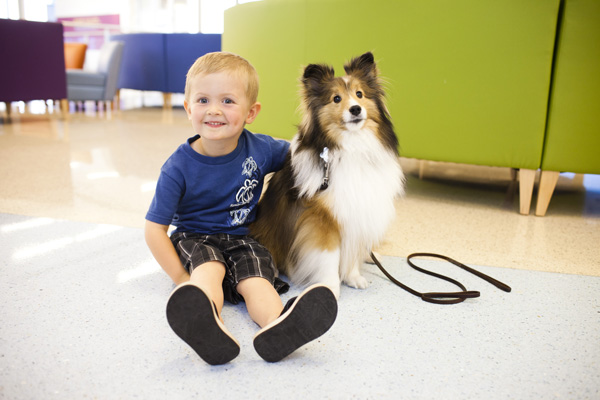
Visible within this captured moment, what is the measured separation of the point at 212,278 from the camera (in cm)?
130

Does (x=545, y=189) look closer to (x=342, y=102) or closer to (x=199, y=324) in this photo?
(x=342, y=102)

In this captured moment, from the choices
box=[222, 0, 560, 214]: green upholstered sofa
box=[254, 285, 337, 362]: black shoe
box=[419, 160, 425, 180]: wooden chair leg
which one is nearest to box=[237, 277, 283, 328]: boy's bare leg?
box=[254, 285, 337, 362]: black shoe

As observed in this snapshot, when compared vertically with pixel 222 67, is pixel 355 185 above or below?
below

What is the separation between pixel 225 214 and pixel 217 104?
372 mm

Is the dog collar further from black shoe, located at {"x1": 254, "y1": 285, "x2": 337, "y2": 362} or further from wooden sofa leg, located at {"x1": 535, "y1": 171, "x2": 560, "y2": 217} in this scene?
wooden sofa leg, located at {"x1": 535, "y1": 171, "x2": 560, "y2": 217}

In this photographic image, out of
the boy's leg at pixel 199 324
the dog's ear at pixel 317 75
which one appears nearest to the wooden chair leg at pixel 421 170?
the dog's ear at pixel 317 75

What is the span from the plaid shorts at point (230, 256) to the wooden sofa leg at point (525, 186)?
160cm

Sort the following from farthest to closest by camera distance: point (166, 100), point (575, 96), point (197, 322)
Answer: point (166, 100) < point (575, 96) < point (197, 322)

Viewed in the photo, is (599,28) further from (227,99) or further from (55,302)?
(55,302)

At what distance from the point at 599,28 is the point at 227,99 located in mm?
1840

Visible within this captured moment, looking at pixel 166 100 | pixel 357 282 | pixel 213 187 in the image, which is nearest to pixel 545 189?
pixel 357 282

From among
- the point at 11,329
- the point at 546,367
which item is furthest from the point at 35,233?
the point at 546,367

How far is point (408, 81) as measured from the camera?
248 cm

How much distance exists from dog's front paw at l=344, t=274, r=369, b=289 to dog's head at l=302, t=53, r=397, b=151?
1.50ft
